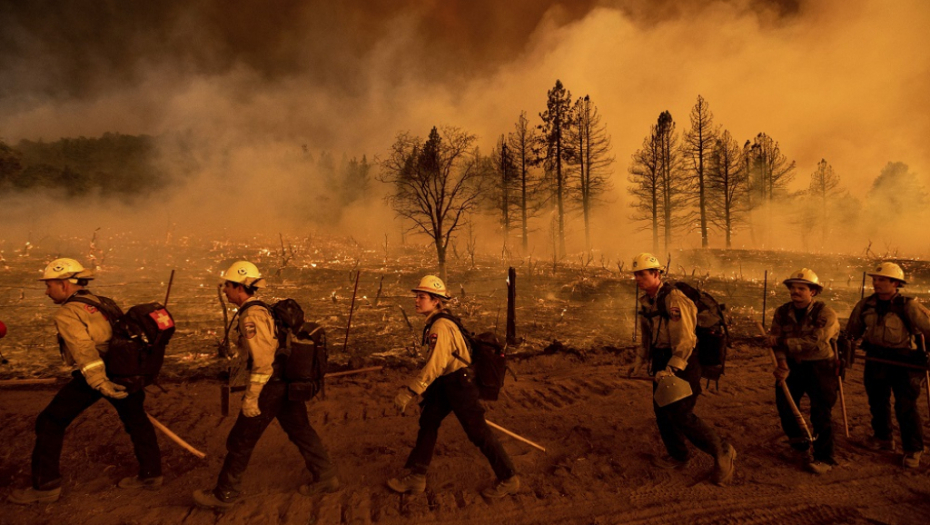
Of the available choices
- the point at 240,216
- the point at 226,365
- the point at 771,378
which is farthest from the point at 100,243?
the point at 771,378

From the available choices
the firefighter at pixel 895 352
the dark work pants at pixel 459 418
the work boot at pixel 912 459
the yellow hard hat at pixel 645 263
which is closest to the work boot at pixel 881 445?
the firefighter at pixel 895 352

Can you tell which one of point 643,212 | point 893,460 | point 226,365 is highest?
point 643,212

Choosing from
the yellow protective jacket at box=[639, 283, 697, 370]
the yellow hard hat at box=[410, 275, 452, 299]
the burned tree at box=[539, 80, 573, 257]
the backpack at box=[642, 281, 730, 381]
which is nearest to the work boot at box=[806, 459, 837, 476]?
the backpack at box=[642, 281, 730, 381]

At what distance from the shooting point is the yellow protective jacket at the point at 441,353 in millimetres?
3424

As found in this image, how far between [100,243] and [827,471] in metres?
26.2

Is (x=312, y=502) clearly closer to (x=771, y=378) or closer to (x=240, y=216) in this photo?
(x=771, y=378)

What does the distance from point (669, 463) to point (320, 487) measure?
3.24 metres

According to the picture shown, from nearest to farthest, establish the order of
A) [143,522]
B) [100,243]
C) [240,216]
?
[143,522], [100,243], [240,216]

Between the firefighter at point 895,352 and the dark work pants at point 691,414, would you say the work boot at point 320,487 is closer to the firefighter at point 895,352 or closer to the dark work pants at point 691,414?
the dark work pants at point 691,414

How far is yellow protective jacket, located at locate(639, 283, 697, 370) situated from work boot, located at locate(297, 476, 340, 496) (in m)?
3.01

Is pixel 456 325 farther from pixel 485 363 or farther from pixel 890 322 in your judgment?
pixel 890 322

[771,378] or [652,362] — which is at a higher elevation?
[652,362]

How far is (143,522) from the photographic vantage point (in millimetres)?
3420

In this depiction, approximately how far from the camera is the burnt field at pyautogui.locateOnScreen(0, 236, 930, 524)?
361 cm
